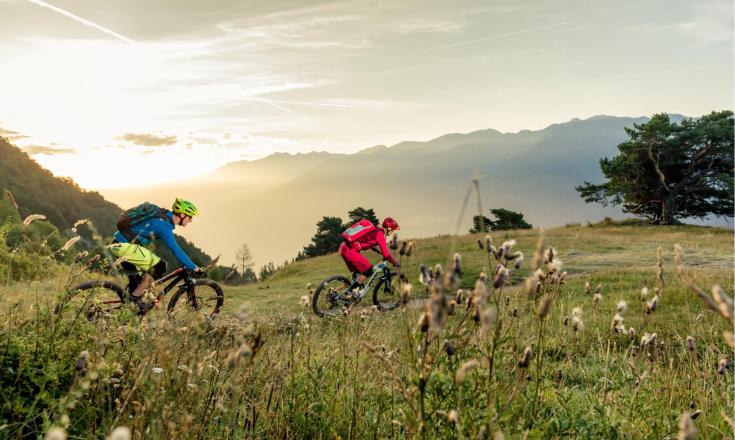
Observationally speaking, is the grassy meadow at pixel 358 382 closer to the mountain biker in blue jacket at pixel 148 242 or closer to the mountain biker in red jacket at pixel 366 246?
the mountain biker in blue jacket at pixel 148 242

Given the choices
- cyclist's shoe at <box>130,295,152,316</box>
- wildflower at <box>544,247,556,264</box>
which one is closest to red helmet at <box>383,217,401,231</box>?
cyclist's shoe at <box>130,295,152,316</box>

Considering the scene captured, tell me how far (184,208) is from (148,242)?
3.11 ft

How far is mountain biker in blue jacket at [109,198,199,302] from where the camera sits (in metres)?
8.83

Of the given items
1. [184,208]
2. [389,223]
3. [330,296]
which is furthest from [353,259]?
[184,208]

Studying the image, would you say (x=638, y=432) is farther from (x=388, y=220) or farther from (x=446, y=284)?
(x=388, y=220)

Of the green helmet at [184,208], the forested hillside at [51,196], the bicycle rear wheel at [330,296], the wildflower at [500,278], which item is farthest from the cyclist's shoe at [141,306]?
the forested hillside at [51,196]

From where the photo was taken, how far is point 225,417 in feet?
12.7

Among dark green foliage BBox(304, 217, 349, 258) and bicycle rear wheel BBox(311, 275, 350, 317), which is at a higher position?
bicycle rear wheel BBox(311, 275, 350, 317)

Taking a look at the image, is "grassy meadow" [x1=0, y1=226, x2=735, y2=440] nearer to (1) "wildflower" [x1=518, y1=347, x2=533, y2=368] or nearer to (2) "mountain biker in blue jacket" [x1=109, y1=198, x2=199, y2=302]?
(1) "wildflower" [x1=518, y1=347, x2=533, y2=368]

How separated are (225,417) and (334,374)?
3.57 ft

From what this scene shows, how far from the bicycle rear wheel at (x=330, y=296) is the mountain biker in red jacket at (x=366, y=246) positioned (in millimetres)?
449

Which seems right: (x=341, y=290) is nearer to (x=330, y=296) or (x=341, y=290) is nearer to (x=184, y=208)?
(x=330, y=296)

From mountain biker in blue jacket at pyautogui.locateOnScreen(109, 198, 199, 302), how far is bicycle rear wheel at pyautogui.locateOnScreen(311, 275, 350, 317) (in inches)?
143

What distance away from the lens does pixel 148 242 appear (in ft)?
30.7
